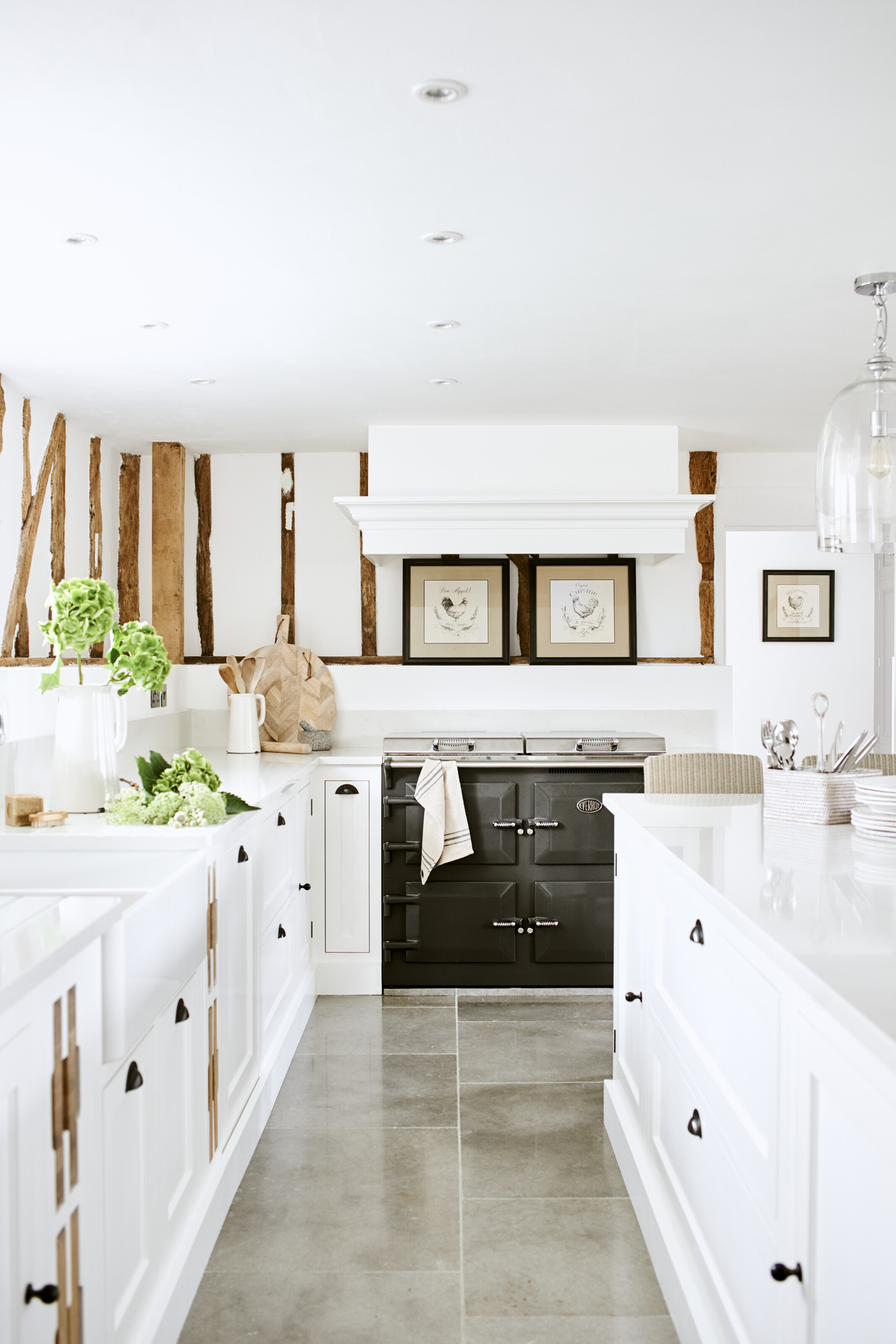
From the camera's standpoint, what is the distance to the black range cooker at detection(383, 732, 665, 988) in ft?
14.4

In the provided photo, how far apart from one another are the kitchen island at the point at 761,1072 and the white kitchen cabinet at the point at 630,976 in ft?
0.04

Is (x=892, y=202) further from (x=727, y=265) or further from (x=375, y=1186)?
(x=375, y=1186)

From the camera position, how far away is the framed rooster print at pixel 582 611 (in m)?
5.08

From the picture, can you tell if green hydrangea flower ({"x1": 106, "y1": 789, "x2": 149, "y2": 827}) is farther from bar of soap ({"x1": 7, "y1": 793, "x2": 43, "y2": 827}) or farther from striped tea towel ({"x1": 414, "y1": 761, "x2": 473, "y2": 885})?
striped tea towel ({"x1": 414, "y1": 761, "x2": 473, "y2": 885})

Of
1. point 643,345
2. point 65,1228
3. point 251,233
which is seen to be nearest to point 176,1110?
point 65,1228

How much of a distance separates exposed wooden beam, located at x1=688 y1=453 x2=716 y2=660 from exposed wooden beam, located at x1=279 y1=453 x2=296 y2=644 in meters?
1.95

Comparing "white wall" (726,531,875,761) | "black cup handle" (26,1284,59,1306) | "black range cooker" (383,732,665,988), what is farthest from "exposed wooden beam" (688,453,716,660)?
"black cup handle" (26,1284,59,1306)

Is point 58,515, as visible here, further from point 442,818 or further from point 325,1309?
point 325,1309

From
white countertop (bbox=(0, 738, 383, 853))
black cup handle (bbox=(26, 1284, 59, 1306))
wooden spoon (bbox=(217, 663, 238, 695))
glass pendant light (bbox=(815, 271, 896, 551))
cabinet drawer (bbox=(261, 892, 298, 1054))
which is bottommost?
cabinet drawer (bbox=(261, 892, 298, 1054))

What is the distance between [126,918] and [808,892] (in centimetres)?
114

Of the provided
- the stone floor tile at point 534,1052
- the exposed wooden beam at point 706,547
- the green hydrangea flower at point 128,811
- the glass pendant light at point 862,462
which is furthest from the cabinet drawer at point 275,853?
the exposed wooden beam at point 706,547

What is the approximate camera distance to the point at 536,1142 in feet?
10.1

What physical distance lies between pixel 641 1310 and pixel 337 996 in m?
2.33

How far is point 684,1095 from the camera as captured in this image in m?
2.20
